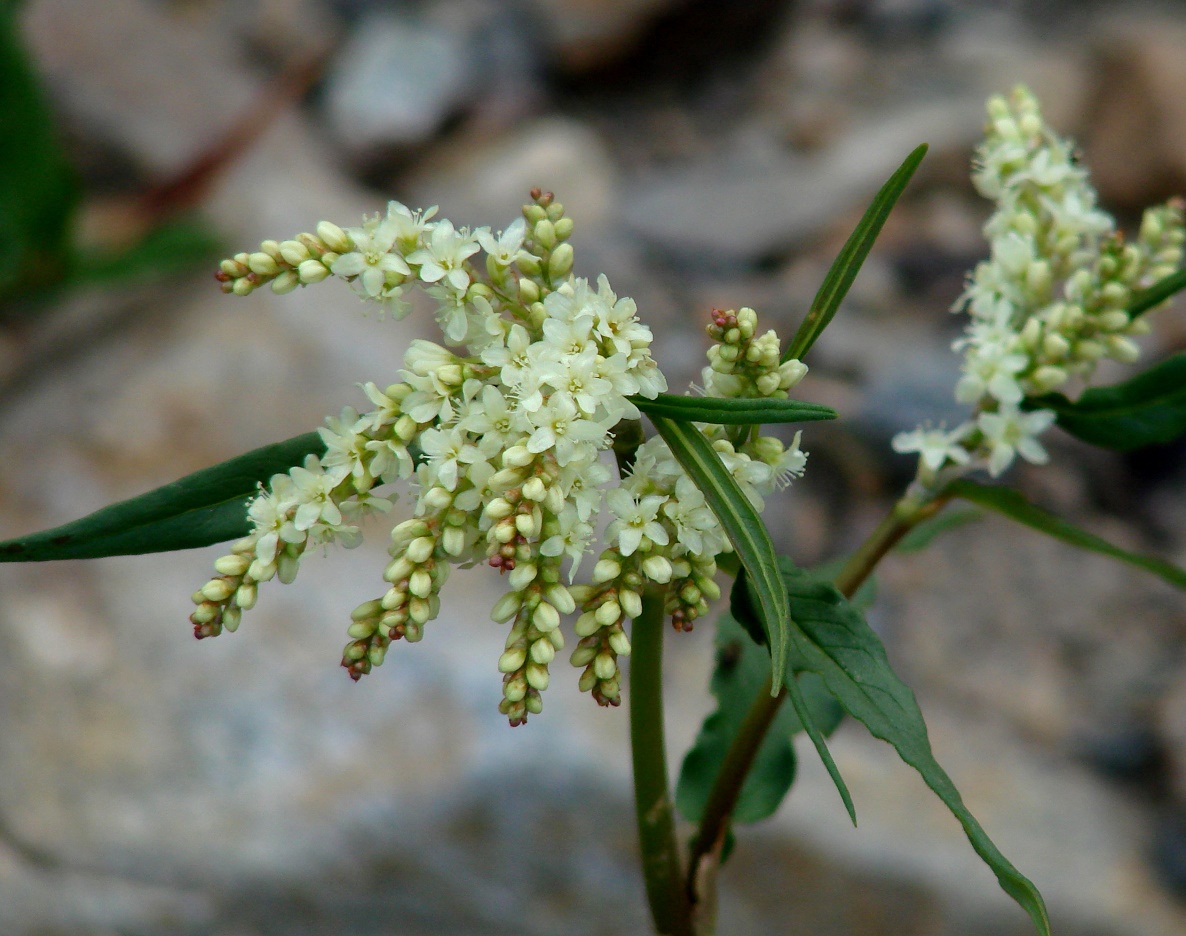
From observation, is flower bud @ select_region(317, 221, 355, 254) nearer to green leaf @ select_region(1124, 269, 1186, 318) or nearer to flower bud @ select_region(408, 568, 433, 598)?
flower bud @ select_region(408, 568, 433, 598)

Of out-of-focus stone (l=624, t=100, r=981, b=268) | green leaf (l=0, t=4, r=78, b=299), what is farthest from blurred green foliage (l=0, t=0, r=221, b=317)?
out-of-focus stone (l=624, t=100, r=981, b=268)

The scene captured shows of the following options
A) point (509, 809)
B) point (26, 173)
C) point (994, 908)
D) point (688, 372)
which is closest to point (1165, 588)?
point (994, 908)

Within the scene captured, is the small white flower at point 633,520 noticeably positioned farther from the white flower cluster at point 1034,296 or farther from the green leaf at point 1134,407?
the green leaf at point 1134,407

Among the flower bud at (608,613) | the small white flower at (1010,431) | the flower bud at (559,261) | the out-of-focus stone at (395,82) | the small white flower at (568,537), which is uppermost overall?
the out-of-focus stone at (395,82)

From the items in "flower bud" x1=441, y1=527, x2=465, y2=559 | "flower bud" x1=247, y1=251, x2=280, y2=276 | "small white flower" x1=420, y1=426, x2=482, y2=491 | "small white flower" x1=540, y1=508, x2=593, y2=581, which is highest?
"flower bud" x1=247, y1=251, x2=280, y2=276

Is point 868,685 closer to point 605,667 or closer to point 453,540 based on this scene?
point 605,667

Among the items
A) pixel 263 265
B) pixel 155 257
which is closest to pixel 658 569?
pixel 263 265

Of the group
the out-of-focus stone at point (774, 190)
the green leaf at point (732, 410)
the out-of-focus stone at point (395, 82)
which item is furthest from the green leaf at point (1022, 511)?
the out-of-focus stone at point (395, 82)

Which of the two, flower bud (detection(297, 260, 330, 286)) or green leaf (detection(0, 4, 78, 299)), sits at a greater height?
green leaf (detection(0, 4, 78, 299))
